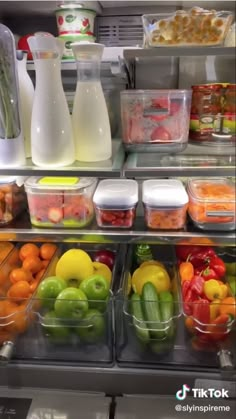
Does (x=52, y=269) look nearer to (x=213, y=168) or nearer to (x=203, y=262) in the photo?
(x=203, y=262)

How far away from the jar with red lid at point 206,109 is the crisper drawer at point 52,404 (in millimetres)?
849

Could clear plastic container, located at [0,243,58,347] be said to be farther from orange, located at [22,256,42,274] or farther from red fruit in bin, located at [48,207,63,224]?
red fruit in bin, located at [48,207,63,224]

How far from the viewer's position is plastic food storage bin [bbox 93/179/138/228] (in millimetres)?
1092

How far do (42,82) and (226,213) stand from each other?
0.60 m

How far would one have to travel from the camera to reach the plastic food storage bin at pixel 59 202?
111 cm

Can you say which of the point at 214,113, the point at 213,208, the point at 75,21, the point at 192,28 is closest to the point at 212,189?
the point at 213,208

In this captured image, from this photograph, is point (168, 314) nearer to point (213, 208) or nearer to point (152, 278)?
point (152, 278)

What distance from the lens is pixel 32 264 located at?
1383 mm

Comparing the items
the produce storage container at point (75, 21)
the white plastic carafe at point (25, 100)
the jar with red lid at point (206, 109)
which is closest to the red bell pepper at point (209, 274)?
the jar with red lid at point (206, 109)

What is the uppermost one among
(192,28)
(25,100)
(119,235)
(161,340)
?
(192,28)

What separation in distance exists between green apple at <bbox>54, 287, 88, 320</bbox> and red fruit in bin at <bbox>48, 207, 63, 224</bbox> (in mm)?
218

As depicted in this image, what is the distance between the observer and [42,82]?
1018 millimetres

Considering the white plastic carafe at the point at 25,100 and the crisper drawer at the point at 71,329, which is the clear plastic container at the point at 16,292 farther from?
the white plastic carafe at the point at 25,100

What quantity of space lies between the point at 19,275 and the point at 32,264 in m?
0.08
